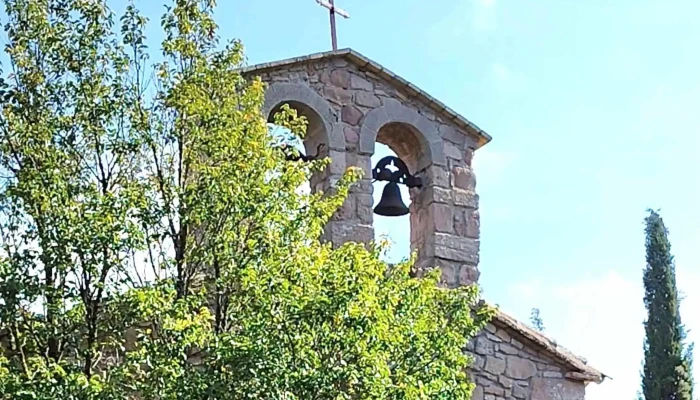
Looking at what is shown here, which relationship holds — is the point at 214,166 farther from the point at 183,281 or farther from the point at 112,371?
the point at 112,371

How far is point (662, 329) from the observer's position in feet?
43.0

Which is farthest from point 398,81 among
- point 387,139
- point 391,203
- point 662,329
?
point 662,329

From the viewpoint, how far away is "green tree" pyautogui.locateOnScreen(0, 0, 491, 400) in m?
4.74

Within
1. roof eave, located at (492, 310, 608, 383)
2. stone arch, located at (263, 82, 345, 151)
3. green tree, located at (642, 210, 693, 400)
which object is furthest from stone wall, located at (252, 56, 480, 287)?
green tree, located at (642, 210, 693, 400)

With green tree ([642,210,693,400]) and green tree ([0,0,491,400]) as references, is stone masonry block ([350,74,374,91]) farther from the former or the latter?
green tree ([642,210,693,400])

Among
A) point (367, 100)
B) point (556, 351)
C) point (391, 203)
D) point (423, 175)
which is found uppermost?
point (367, 100)

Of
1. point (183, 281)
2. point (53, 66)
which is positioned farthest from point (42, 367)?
point (53, 66)

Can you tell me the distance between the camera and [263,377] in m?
4.61

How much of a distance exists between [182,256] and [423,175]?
2.19 metres

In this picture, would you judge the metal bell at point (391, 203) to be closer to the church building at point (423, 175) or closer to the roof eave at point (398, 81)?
the church building at point (423, 175)

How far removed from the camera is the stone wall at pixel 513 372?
6.59 metres

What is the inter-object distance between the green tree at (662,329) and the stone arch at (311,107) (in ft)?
25.2

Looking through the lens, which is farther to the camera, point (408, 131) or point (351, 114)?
point (408, 131)

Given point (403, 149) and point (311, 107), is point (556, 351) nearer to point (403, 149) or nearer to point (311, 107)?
point (403, 149)
